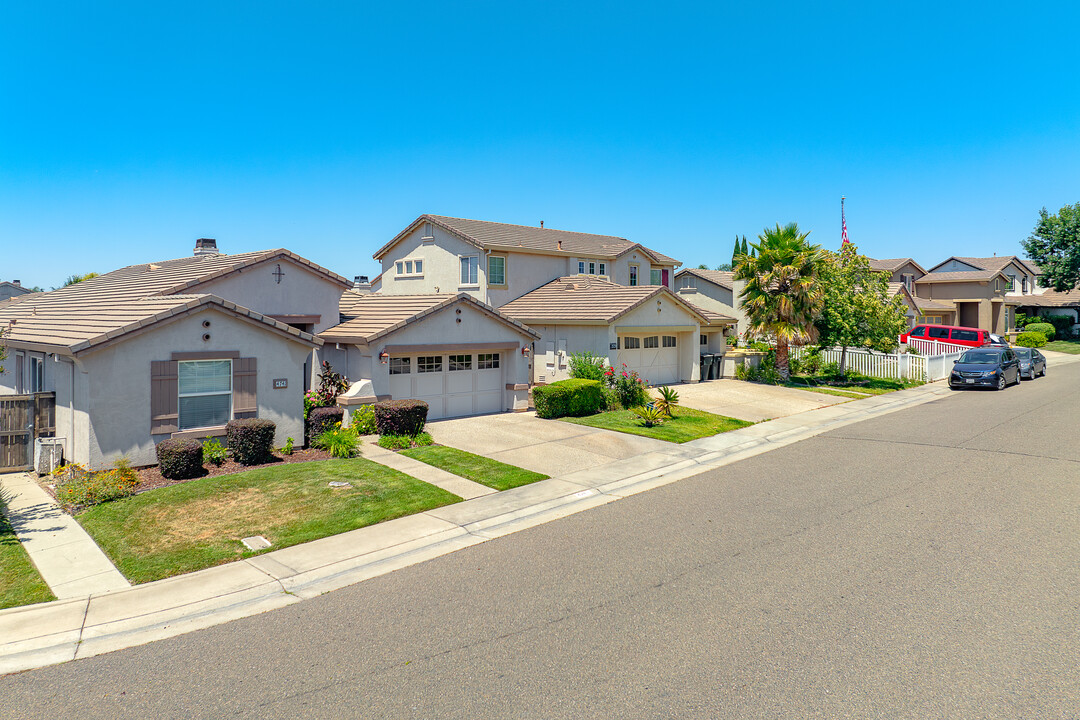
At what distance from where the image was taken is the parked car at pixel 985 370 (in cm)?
2741

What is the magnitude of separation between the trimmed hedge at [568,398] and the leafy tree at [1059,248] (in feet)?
176

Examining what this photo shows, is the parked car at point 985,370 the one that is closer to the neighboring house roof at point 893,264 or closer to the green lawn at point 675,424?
the green lawn at point 675,424

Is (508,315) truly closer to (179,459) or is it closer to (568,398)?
(568,398)

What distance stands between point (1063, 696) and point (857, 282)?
88.8 ft

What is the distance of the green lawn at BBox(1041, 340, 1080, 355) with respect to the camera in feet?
162

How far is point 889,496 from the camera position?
11.3m

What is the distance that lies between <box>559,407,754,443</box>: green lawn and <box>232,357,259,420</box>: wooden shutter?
28.5 feet

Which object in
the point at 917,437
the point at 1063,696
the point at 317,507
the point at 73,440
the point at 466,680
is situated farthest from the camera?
the point at 917,437

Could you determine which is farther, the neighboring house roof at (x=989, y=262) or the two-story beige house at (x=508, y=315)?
the neighboring house roof at (x=989, y=262)

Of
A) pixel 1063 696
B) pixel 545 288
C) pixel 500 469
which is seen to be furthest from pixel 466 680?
pixel 545 288

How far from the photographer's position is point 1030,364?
3147 cm

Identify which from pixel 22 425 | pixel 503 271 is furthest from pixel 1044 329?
pixel 22 425

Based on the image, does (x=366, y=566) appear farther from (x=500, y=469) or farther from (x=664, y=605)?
(x=500, y=469)

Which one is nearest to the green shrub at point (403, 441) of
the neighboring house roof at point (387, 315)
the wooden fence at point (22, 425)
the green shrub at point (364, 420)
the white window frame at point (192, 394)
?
the green shrub at point (364, 420)
